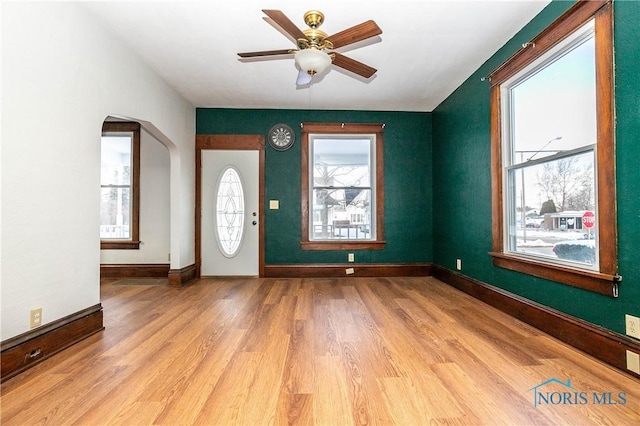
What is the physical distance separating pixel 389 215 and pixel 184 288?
309 cm

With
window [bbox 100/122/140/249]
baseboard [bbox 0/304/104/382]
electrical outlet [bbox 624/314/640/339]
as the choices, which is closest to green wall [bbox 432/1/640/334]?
electrical outlet [bbox 624/314/640/339]

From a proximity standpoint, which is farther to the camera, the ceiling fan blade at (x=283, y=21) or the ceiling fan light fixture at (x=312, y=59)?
the ceiling fan light fixture at (x=312, y=59)

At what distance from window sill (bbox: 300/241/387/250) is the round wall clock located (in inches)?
59.4

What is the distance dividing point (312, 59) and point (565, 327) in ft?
8.63

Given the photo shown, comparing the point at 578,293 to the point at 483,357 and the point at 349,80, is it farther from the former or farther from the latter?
the point at 349,80

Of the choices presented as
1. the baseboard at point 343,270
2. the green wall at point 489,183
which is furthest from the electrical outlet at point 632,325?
the baseboard at point 343,270

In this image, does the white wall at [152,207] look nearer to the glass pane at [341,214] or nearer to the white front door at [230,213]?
the white front door at [230,213]

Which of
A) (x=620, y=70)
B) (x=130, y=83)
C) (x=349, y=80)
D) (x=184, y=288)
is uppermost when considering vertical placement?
(x=349, y=80)

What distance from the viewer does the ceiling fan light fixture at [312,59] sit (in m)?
2.14

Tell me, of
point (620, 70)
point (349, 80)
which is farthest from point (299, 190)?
point (620, 70)

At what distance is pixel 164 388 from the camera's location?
157cm

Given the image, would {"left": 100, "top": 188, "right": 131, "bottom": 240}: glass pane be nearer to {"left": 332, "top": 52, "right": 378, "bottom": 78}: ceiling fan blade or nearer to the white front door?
the white front door

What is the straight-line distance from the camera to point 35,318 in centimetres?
188

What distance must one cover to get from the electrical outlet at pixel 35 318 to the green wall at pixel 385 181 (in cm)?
286
